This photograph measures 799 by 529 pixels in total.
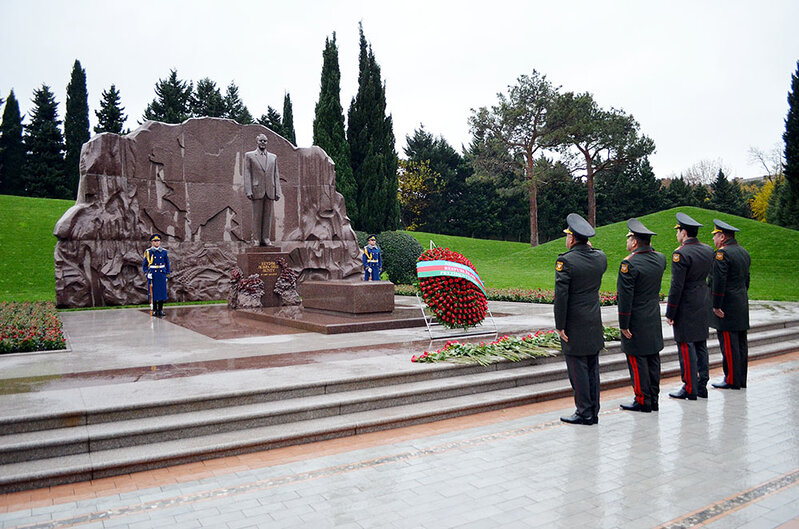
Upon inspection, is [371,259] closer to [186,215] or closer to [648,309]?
[186,215]

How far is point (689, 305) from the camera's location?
6.43 metres

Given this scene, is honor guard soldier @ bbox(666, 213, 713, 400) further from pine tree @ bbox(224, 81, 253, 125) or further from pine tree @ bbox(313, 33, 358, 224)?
pine tree @ bbox(224, 81, 253, 125)

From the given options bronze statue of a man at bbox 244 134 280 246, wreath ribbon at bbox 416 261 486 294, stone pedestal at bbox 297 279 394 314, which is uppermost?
bronze statue of a man at bbox 244 134 280 246

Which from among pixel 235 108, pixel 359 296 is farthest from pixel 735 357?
pixel 235 108

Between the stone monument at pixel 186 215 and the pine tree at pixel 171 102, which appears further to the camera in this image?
the pine tree at pixel 171 102

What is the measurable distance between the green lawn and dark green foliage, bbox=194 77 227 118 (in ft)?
47.2

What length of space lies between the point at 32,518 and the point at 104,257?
41.5ft

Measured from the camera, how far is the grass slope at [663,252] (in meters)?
21.7

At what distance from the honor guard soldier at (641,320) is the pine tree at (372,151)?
20.5 meters

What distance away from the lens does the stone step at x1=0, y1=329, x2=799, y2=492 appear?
417 cm

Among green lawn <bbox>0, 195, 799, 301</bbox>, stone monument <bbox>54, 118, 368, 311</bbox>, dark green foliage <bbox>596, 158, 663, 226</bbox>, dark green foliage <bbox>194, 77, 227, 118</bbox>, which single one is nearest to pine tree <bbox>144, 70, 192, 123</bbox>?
dark green foliage <bbox>194, 77, 227, 118</bbox>

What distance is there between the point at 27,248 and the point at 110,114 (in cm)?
1989

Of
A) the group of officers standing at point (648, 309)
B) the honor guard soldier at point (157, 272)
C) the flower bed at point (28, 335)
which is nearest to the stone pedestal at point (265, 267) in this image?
the honor guard soldier at point (157, 272)

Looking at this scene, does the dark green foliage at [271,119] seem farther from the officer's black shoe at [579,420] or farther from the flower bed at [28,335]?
the officer's black shoe at [579,420]
